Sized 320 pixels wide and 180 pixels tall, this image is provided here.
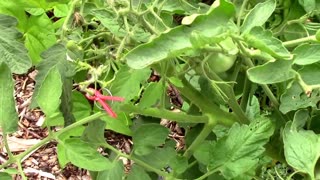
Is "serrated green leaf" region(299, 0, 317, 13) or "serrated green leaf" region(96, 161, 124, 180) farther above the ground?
"serrated green leaf" region(299, 0, 317, 13)

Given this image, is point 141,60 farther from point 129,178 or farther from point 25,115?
point 25,115

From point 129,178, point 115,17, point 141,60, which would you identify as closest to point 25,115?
point 129,178

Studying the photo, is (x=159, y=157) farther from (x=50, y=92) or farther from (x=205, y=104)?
(x=50, y=92)

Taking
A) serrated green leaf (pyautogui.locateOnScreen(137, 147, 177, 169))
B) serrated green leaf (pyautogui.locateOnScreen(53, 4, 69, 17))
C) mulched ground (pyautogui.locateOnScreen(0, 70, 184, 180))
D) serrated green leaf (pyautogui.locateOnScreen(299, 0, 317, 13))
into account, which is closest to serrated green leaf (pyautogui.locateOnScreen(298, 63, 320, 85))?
serrated green leaf (pyautogui.locateOnScreen(299, 0, 317, 13))

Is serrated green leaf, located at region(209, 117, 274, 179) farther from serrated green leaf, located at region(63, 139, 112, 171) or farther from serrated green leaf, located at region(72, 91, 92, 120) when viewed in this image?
serrated green leaf, located at region(72, 91, 92, 120)

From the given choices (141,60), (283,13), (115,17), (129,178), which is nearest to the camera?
(141,60)

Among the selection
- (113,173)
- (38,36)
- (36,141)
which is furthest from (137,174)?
(36,141)

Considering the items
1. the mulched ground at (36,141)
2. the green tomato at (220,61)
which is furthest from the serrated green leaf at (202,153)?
the mulched ground at (36,141)
